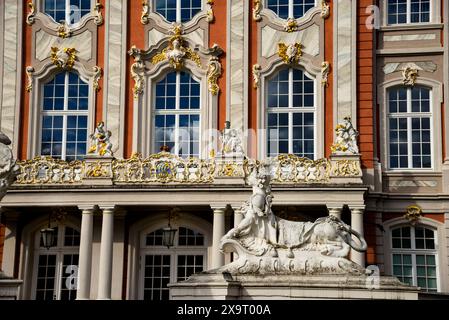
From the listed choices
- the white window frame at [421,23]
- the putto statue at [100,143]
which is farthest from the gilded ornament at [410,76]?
the putto statue at [100,143]

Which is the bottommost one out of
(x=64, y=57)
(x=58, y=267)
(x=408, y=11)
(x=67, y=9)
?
(x=58, y=267)

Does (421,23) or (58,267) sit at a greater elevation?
(421,23)

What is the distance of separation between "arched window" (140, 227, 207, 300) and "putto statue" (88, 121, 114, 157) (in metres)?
3.06

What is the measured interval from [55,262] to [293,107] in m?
8.65

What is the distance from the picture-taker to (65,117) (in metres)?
26.7

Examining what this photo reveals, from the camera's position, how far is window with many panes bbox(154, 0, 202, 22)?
1057 inches

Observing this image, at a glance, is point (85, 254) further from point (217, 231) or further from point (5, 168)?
point (5, 168)

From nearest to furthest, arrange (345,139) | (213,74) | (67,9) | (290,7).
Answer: (345,139), (213,74), (290,7), (67,9)

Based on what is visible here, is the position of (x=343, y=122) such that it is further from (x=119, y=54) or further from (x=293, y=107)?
(x=119, y=54)

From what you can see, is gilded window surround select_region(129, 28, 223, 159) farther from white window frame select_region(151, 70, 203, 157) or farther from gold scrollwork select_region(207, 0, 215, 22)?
gold scrollwork select_region(207, 0, 215, 22)

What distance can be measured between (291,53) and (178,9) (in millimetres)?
3944

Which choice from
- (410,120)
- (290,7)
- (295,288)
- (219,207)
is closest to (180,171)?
(219,207)

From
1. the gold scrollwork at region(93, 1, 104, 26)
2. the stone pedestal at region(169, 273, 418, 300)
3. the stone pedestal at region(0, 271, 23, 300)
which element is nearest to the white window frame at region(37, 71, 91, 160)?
the gold scrollwork at region(93, 1, 104, 26)
